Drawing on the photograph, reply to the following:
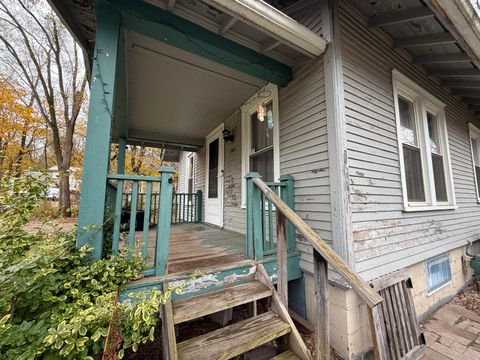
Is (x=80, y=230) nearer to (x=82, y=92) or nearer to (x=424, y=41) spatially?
(x=424, y=41)

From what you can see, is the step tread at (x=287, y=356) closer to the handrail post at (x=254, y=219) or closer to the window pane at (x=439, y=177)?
the handrail post at (x=254, y=219)

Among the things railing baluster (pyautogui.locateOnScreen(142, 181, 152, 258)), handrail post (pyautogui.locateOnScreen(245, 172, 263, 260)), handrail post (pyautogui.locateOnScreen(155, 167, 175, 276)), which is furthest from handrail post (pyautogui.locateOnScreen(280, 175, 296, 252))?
railing baluster (pyautogui.locateOnScreen(142, 181, 152, 258))

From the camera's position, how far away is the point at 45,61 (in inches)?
366

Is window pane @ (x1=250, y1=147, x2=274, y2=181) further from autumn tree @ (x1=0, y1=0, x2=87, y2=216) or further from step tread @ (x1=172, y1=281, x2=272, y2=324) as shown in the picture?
autumn tree @ (x1=0, y1=0, x2=87, y2=216)

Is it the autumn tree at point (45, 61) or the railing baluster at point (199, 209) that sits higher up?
the autumn tree at point (45, 61)

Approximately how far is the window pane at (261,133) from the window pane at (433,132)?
2.89 metres

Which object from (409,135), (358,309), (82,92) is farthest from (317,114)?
(82,92)

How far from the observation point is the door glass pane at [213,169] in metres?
5.42

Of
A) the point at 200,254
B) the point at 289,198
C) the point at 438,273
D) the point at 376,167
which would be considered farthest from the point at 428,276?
the point at 200,254

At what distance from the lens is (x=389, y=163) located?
8.74ft

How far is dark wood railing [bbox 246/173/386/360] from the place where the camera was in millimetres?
1270

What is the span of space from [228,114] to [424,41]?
Answer: 11.1 ft

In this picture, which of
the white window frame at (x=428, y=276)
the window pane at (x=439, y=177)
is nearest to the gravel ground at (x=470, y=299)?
the white window frame at (x=428, y=276)

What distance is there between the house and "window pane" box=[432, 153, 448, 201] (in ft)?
0.13
